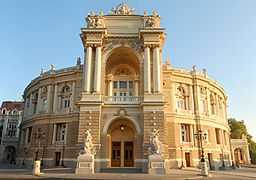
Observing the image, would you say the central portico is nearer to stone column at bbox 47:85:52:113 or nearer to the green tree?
stone column at bbox 47:85:52:113

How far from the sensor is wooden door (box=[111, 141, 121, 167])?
108ft

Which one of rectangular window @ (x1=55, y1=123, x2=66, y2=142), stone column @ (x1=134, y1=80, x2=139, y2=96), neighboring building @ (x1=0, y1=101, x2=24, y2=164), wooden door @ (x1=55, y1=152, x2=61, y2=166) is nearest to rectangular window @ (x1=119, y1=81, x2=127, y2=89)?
stone column @ (x1=134, y1=80, x2=139, y2=96)

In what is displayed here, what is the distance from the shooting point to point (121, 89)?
127 ft

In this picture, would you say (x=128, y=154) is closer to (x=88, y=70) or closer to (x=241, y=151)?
(x=88, y=70)

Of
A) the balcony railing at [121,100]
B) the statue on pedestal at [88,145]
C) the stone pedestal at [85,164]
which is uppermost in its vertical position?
the balcony railing at [121,100]

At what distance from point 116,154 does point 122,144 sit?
1622 millimetres

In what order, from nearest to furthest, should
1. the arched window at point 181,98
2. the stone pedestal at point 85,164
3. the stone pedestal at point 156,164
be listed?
1. the stone pedestal at point 156,164
2. the stone pedestal at point 85,164
3. the arched window at point 181,98

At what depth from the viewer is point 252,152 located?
256ft

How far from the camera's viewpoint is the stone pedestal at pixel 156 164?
25391mm

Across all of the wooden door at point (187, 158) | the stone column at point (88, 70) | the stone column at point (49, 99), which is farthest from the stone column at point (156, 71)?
the stone column at point (49, 99)

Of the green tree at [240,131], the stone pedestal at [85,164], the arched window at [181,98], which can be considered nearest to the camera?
the stone pedestal at [85,164]

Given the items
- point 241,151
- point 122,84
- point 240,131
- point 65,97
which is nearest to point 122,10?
point 122,84

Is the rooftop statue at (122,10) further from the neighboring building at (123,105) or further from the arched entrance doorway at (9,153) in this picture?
the arched entrance doorway at (9,153)

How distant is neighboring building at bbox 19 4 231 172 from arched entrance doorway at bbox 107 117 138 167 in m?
0.13
